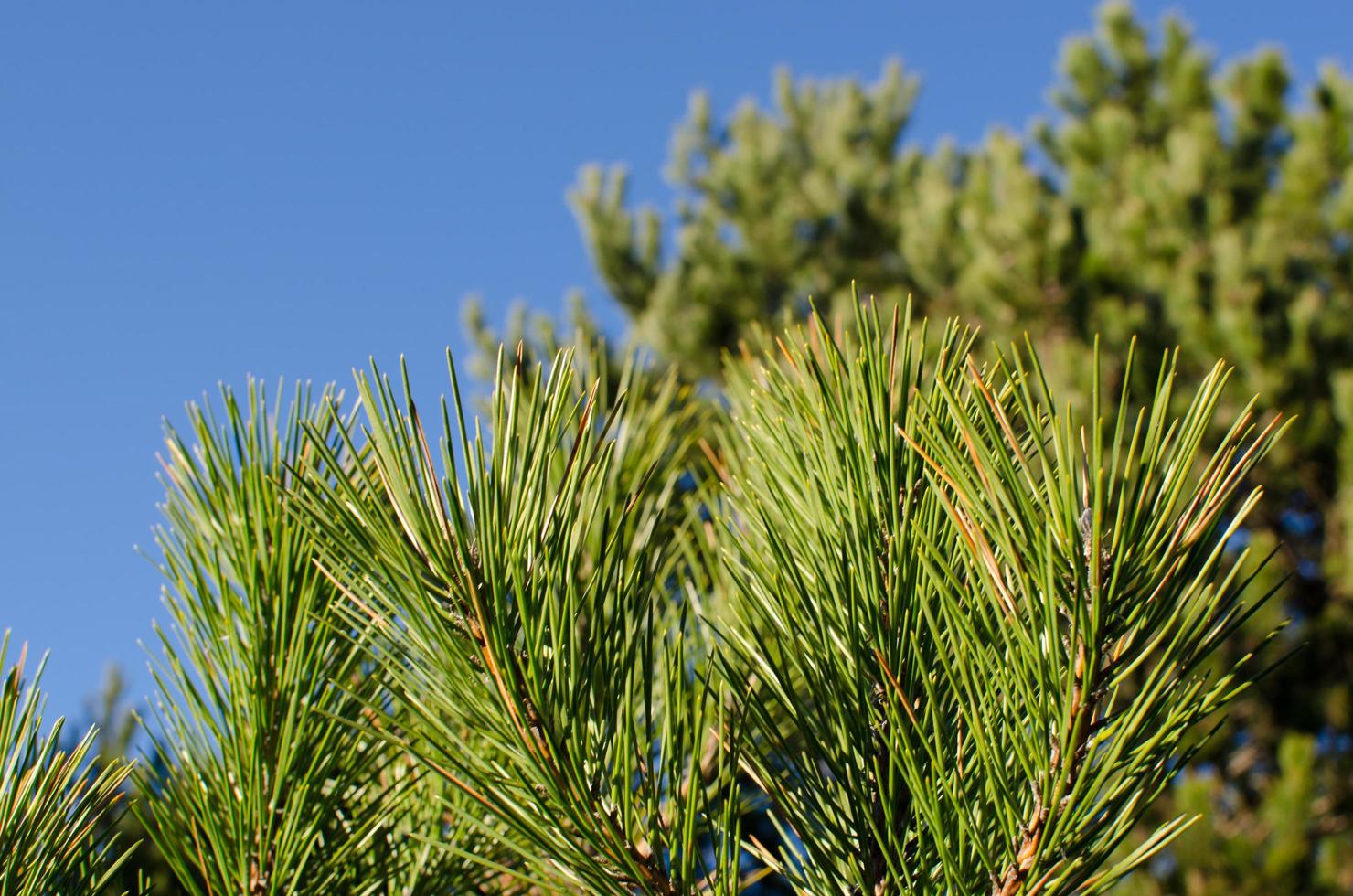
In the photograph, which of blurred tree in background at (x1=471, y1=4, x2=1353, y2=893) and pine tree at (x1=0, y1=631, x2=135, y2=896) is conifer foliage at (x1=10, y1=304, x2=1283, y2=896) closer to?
pine tree at (x1=0, y1=631, x2=135, y2=896)

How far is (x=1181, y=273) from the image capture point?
16.1 ft

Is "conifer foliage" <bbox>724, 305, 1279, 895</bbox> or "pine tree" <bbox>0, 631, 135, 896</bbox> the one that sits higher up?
"pine tree" <bbox>0, 631, 135, 896</bbox>

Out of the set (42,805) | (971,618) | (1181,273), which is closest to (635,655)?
(971,618)

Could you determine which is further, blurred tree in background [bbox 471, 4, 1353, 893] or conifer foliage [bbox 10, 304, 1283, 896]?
blurred tree in background [bbox 471, 4, 1353, 893]

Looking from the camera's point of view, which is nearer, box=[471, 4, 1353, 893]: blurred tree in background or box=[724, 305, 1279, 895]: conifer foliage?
→ box=[724, 305, 1279, 895]: conifer foliage

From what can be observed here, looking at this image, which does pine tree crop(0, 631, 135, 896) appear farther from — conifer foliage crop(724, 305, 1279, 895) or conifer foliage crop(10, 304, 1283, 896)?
conifer foliage crop(724, 305, 1279, 895)

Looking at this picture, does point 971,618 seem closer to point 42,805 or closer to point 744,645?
point 744,645

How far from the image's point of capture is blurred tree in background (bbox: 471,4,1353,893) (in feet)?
14.7

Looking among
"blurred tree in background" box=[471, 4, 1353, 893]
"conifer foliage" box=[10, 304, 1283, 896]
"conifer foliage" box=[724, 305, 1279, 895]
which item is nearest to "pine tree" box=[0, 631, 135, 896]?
"conifer foliage" box=[10, 304, 1283, 896]

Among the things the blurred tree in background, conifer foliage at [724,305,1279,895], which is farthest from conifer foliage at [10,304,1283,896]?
the blurred tree in background

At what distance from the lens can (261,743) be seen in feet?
2.45

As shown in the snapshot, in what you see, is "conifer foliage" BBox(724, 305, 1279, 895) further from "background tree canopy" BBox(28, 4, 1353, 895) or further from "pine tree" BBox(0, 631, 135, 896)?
"pine tree" BBox(0, 631, 135, 896)

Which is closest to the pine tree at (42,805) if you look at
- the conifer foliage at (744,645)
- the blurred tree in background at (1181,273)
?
the conifer foliage at (744,645)

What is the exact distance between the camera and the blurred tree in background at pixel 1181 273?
14.7ft
